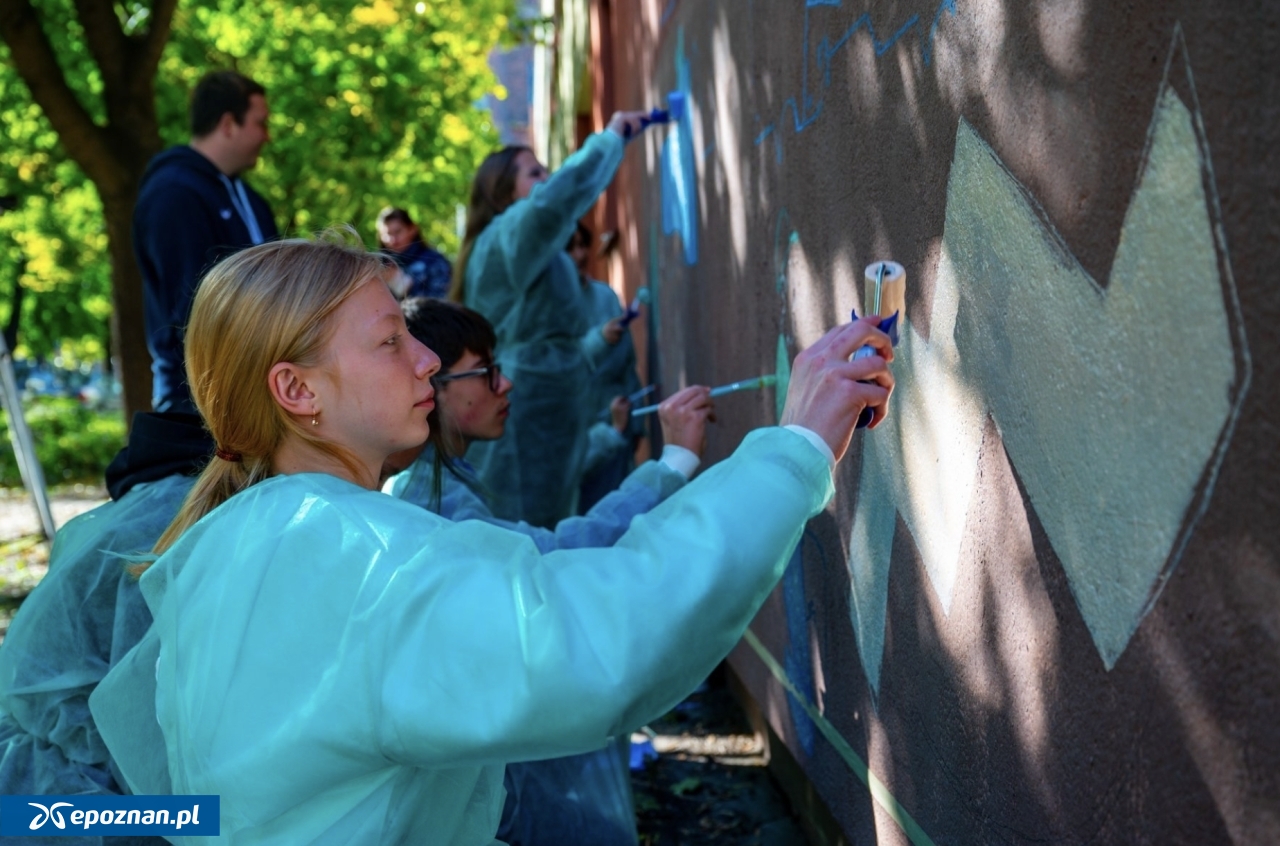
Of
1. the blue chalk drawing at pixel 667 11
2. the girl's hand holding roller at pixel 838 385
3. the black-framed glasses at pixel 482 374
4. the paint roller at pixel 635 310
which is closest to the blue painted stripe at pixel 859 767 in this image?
the girl's hand holding roller at pixel 838 385

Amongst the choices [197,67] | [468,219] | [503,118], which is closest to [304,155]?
[197,67]

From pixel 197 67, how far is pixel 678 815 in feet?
Result: 35.3

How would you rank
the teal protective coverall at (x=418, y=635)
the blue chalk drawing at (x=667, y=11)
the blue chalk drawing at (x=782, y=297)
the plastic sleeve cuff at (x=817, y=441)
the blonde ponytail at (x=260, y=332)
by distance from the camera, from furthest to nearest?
1. the blue chalk drawing at (x=667, y=11)
2. the blue chalk drawing at (x=782, y=297)
3. the blonde ponytail at (x=260, y=332)
4. the plastic sleeve cuff at (x=817, y=441)
5. the teal protective coverall at (x=418, y=635)

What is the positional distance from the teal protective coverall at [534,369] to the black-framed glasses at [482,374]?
140 centimetres

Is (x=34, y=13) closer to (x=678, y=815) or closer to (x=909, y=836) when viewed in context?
(x=678, y=815)

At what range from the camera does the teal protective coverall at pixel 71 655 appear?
233 cm

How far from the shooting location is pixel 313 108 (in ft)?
46.7

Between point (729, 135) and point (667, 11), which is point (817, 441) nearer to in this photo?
point (729, 135)

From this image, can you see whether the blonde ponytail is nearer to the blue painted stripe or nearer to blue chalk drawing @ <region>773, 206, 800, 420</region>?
the blue painted stripe

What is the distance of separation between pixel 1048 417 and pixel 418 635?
2.80 feet

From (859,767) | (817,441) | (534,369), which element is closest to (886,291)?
(817,441)

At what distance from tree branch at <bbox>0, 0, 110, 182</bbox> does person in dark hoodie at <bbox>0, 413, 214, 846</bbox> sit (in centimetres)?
608

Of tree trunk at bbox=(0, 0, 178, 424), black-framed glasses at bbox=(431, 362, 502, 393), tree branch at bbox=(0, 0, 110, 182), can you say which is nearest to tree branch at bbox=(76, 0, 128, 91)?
tree trunk at bbox=(0, 0, 178, 424)

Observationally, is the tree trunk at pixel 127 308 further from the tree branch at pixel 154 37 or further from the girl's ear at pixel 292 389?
the girl's ear at pixel 292 389
